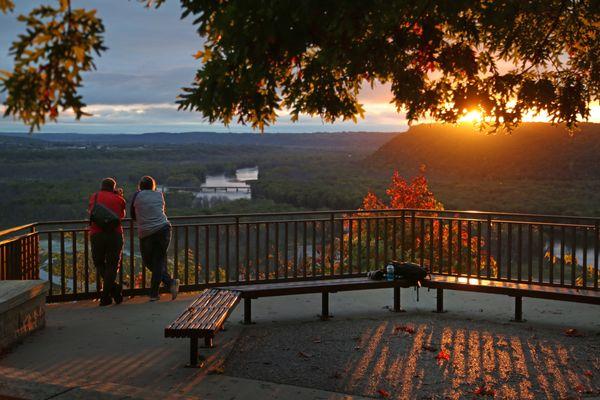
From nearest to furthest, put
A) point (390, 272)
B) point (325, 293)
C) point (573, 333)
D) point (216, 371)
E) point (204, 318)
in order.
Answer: point (216, 371) < point (204, 318) < point (573, 333) < point (325, 293) < point (390, 272)

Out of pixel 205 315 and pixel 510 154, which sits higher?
pixel 510 154

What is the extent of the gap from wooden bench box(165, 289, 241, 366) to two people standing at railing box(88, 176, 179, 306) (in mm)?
1775

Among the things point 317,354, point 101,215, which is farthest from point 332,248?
point 317,354

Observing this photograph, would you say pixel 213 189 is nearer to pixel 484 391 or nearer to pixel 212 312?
pixel 212 312

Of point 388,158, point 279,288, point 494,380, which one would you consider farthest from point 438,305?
point 388,158

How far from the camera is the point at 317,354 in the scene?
6.90 meters

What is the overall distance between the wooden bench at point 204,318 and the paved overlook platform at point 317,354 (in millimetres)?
341

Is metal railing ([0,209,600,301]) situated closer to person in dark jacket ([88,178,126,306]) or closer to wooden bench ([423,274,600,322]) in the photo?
person in dark jacket ([88,178,126,306])

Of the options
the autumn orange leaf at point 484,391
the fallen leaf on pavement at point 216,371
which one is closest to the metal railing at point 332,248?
the fallen leaf on pavement at point 216,371

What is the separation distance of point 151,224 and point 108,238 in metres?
0.59

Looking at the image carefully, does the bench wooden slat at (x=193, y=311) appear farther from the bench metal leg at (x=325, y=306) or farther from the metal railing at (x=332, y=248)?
the bench metal leg at (x=325, y=306)

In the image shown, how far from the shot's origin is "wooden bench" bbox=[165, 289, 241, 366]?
6.12m

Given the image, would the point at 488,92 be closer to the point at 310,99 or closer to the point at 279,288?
the point at 310,99

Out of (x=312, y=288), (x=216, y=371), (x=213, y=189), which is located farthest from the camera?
(x=213, y=189)
